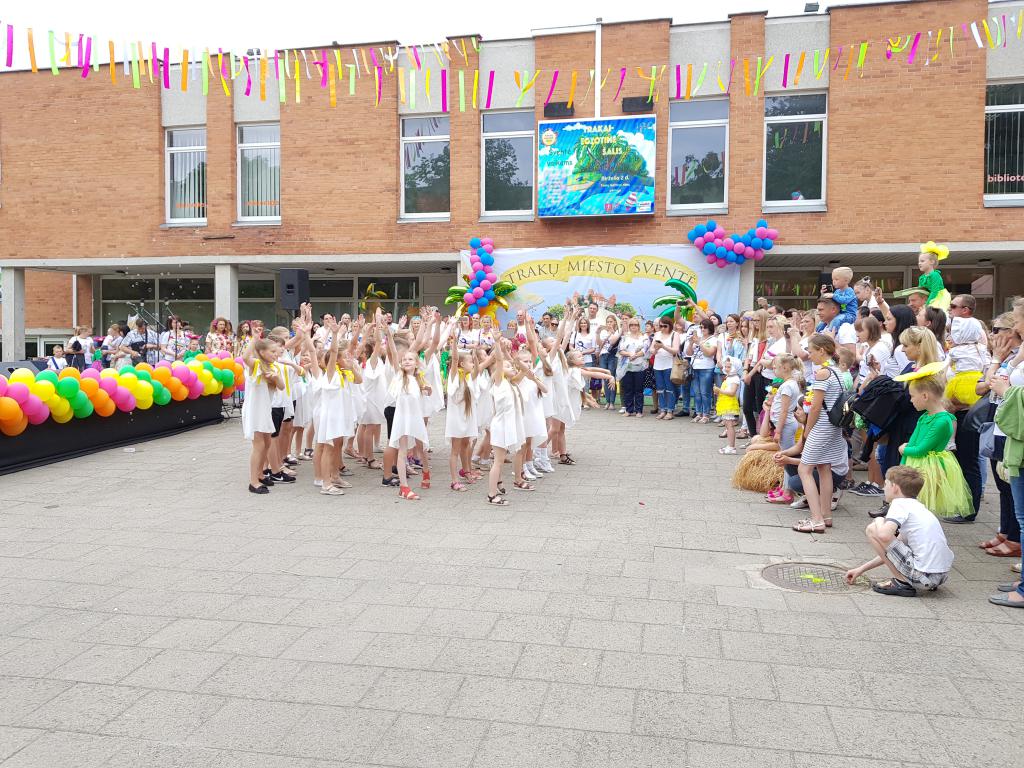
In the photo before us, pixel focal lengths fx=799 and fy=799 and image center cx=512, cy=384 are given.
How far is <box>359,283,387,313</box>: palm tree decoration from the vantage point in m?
23.4

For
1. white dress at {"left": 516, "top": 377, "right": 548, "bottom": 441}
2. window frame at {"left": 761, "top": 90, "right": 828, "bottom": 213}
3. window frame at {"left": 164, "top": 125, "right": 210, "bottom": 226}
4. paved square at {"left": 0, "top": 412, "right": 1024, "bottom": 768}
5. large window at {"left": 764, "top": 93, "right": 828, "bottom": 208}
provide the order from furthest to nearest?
window frame at {"left": 164, "top": 125, "right": 210, "bottom": 226}, large window at {"left": 764, "top": 93, "right": 828, "bottom": 208}, window frame at {"left": 761, "top": 90, "right": 828, "bottom": 213}, white dress at {"left": 516, "top": 377, "right": 548, "bottom": 441}, paved square at {"left": 0, "top": 412, "right": 1024, "bottom": 768}

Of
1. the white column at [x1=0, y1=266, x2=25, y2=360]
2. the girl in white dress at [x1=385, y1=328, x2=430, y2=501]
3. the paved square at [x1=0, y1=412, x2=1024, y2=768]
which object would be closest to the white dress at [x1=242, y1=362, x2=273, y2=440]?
the paved square at [x1=0, y1=412, x2=1024, y2=768]

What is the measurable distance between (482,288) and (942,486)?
13172 millimetres

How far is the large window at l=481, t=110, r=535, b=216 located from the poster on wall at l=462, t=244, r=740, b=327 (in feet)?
4.55

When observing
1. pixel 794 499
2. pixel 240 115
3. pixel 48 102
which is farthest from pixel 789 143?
pixel 48 102

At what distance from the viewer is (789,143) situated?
17.9 metres

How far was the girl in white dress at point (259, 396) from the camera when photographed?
8.59 meters

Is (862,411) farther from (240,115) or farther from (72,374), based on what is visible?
(240,115)

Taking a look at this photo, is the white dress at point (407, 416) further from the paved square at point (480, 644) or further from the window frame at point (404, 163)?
the window frame at point (404, 163)

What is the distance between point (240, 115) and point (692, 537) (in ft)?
59.9

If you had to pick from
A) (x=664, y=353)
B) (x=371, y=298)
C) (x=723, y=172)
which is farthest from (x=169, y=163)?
(x=664, y=353)

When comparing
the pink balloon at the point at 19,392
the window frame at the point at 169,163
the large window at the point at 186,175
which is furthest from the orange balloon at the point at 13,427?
the large window at the point at 186,175

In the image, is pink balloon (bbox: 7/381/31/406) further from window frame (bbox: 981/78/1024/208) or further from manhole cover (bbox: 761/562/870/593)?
window frame (bbox: 981/78/1024/208)

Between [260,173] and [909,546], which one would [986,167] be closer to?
[909,546]
